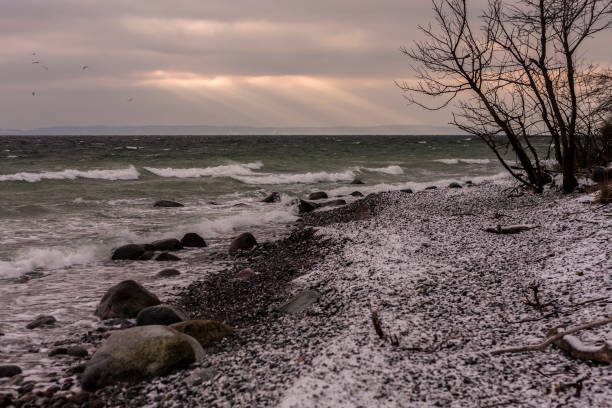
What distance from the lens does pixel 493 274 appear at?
5.82 metres

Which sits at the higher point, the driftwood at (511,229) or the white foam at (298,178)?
the driftwood at (511,229)

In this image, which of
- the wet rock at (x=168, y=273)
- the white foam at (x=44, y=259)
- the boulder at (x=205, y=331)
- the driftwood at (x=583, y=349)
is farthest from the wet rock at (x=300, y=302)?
the white foam at (x=44, y=259)

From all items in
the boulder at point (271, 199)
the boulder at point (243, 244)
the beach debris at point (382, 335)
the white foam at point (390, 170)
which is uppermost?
the white foam at point (390, 170)

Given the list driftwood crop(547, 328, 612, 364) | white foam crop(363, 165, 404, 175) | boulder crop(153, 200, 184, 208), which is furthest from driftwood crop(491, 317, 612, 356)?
white foam crop(363, 165, 404, 175)

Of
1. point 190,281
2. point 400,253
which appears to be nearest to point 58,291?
point 190,281

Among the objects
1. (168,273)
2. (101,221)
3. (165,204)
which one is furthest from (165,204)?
(168,273)

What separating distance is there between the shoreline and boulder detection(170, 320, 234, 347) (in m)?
0.16

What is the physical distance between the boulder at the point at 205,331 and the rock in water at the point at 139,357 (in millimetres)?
303

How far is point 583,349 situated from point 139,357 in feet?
13.0

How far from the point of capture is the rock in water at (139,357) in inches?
177

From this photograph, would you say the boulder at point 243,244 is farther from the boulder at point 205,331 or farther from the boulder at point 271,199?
the boulder at point 271,199

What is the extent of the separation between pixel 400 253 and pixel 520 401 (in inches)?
167

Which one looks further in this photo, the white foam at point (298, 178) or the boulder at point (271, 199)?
the white foam at point (298, 178)

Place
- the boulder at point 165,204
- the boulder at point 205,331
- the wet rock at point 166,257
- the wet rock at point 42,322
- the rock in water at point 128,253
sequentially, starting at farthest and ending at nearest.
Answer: the boulder at point 165,204 → the rock in water at point 128,253 → the wet rock at point 166,257 → the wet rock at point 42,322 → the boulder at point 205,331
